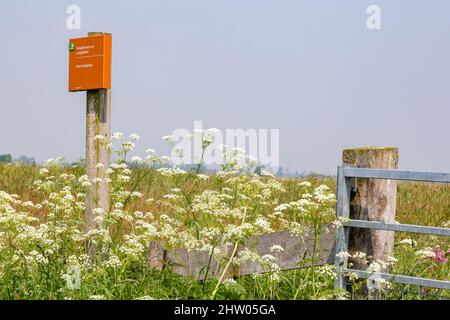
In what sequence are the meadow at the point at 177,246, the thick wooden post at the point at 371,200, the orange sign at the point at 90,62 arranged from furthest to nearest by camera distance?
the orange sign at the point at 90,62, the thick wooden post at the point at 371,200, the meadow at the point at 177,246

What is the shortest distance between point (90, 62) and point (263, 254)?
3.58 meters

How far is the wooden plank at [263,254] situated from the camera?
631 cm

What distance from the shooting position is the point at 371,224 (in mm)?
6008

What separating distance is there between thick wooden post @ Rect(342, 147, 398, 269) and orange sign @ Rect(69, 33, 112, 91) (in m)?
3.51

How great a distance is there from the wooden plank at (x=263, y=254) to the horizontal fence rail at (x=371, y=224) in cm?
19

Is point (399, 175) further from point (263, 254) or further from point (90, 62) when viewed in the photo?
point (90, 62)

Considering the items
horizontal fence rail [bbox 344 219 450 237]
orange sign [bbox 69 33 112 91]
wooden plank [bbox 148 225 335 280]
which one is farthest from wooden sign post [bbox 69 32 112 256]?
horizontal fence rail [bbox 344 219 450 237]

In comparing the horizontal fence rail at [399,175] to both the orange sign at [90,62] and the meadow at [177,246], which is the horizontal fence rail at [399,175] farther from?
the orange sign at [90,62]

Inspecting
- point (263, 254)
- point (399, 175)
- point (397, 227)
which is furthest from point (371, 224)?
point (263, 254)

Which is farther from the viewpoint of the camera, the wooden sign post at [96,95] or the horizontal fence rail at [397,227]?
the wooden sign post at [96,95]

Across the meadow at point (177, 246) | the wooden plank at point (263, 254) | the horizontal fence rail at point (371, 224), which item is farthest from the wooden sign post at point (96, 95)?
the horizontal fence rail at point (371, 224)

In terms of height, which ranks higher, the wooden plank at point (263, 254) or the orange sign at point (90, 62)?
the orange sign at point (90, 62)
